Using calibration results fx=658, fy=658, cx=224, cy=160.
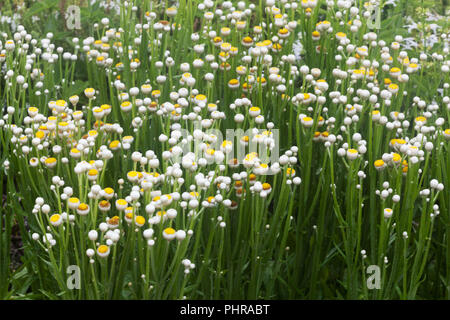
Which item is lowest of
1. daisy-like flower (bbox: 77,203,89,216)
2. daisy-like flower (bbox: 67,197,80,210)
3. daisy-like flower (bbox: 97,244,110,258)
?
daisy-like flower (bbox: 97,244,110,258)

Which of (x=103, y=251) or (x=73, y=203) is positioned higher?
(x=73, y=203)

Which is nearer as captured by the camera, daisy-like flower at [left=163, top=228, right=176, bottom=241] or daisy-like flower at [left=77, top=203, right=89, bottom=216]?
daisy-like flower at [left=163, top=228, right=176, bottom=241]

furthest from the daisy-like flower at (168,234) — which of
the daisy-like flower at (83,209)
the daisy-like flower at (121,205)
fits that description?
the daisy-like flower at (83,209)

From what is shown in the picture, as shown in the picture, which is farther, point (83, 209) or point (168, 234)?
point (83, 209)

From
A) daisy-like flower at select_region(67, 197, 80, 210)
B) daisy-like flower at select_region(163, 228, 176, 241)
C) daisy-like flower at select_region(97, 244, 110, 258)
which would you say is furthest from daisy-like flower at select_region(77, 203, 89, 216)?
daisy-like flower at select_region(163, 228, 176, 241)

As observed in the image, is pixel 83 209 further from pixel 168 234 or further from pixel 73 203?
pixel 168 234

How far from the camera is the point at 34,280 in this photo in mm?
2836

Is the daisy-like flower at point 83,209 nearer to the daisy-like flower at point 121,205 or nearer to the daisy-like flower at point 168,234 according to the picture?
the daisy-like flower at point 121,205

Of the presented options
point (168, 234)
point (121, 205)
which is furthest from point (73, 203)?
point (168, 234)

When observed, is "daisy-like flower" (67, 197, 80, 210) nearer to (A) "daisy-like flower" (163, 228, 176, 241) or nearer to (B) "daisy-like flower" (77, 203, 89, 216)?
(B) "daisy-like flower" (77, 203, 89, 216)

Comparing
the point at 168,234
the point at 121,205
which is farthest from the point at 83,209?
the point at 168,234

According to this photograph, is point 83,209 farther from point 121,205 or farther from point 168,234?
point 168,234
